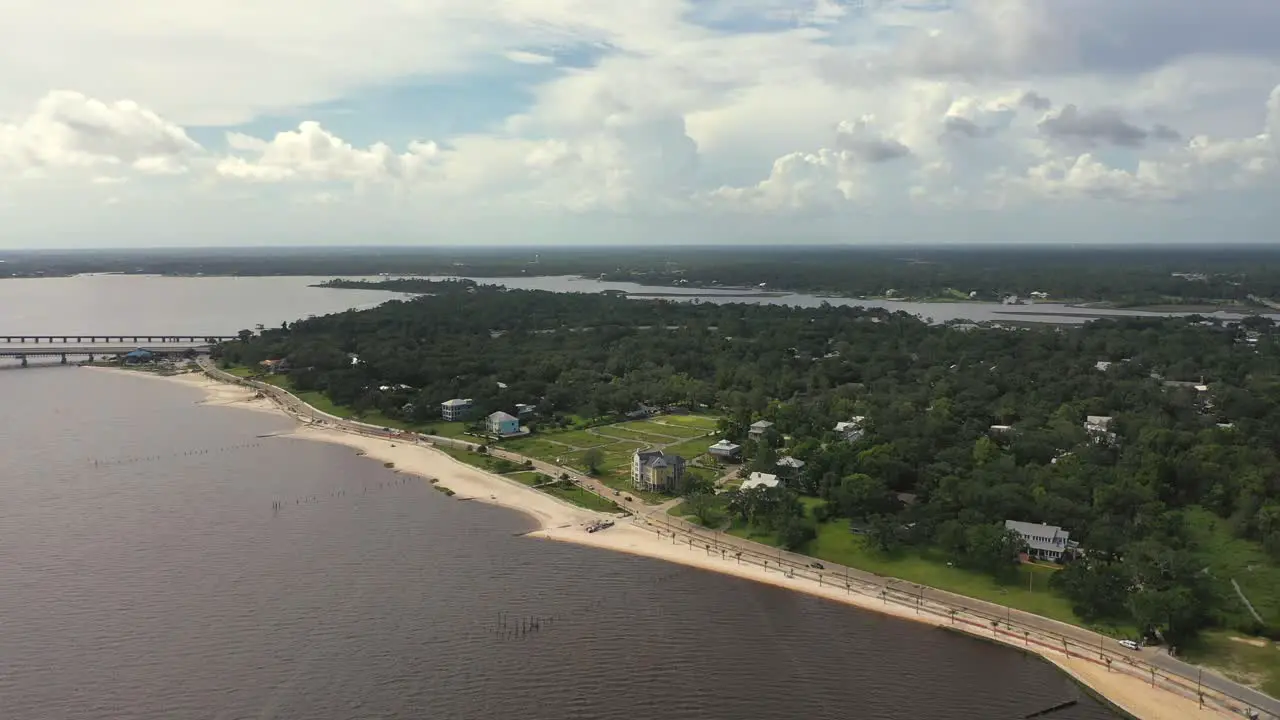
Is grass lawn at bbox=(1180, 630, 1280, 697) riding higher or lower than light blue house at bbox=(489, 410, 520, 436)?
lower

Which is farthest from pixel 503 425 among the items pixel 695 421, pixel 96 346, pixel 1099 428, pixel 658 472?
pixel 96 346

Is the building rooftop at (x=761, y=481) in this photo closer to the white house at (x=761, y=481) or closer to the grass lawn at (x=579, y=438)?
the white house at (x=761, y=481)

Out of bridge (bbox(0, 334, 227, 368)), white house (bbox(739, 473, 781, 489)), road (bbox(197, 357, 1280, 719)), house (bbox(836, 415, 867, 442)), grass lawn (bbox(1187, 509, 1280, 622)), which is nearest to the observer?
road (bbox(197, 357, 1280, 719))

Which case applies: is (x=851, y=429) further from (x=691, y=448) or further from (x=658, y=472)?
(x=658, y=472)

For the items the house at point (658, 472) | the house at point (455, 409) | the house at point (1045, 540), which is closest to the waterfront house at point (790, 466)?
the house at point (658, 472)

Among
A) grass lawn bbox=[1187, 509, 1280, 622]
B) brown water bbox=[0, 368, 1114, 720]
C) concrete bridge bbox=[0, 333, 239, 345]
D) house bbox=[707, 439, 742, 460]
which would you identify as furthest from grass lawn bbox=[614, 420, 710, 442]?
concrete bridge bbox=[0, 333, 239, 345]

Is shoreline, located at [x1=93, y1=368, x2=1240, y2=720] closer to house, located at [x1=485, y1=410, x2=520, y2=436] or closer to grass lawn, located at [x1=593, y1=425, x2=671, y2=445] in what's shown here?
house, located at [x1=485, y1=410, x2=520, y2=436]
